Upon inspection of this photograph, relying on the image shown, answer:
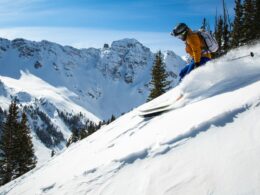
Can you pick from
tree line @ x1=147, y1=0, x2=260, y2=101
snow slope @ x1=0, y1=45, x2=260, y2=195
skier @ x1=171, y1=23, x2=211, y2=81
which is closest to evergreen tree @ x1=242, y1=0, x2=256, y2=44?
tree line @ x1=147, y1=0, x2=260, y2=101

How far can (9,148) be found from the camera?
31.7m

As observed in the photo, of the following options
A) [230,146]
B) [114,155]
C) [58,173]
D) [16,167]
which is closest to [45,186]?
[58,173]

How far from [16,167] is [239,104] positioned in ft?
96.9

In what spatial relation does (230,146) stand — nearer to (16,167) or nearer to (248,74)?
(248,74)

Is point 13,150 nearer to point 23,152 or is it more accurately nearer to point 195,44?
point 23,152

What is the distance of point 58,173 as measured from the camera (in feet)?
29.3

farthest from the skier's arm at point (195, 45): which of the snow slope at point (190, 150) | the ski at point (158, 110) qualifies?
the ski at point (158, 110)

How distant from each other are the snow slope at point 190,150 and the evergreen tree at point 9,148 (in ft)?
75.0

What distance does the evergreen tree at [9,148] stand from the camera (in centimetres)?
3072

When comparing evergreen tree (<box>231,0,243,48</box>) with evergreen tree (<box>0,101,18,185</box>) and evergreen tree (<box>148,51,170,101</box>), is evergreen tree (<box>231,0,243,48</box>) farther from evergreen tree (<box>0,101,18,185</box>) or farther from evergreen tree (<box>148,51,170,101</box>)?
evergreen tree (<box>0,101,18,185</box>)

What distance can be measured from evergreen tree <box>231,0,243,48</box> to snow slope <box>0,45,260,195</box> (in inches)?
1055

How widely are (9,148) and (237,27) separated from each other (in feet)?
90.4

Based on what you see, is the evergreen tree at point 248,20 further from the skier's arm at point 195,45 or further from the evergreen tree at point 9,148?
the skier's arm at point 195,45

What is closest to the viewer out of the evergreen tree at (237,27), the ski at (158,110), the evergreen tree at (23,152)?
the ski at (158,110)
